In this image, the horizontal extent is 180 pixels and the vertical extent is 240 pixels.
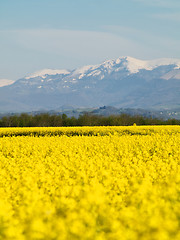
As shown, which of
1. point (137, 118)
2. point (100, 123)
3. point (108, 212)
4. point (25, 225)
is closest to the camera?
point (25, 225)

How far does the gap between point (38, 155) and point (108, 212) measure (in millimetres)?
10172

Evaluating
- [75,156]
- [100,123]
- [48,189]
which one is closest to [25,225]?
[48,189]

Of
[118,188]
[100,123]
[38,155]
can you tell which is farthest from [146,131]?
[100,123]

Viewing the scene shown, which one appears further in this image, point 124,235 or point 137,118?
point 137,118

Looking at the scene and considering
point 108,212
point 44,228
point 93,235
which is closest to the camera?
point 44,228

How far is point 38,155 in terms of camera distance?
49.6 ft

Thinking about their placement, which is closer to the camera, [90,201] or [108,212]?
[90,201]

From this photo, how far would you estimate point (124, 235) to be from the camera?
3.80m

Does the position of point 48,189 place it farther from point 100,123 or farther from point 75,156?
point 100,123

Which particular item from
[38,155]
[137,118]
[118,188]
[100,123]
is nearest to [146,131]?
[38,155]

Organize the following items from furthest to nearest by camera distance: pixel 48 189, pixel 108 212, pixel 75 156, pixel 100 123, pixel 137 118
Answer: pixel 137 118, pixel 100 123, pixel 75 156, pixel 48 189, pixel 108 212

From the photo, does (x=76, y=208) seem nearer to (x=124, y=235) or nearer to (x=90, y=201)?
(x=90, y=201)

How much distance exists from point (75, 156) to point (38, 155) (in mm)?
Result: 2574

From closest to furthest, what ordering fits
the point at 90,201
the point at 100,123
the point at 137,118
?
Result: the point at 90,201, the point at 100,123, the point at 137,118
